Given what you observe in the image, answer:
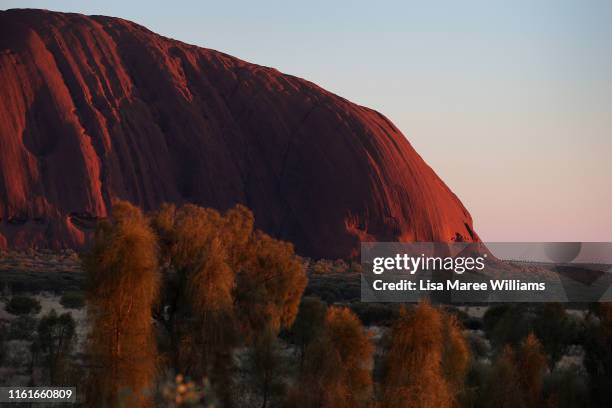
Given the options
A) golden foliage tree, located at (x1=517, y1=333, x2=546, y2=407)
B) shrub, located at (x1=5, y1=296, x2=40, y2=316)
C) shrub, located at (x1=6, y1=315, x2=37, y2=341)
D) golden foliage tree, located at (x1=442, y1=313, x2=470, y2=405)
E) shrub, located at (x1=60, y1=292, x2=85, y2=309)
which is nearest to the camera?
golden foliage tree, located at (x1=442, y1=313, x2=470, y2=405)

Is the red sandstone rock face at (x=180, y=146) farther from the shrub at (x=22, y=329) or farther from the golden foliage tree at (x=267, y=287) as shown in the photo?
the golden foliage tree at (x=267, y=287)

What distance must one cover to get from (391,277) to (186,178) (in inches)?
1019

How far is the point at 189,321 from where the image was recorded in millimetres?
24469

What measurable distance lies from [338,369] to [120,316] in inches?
213

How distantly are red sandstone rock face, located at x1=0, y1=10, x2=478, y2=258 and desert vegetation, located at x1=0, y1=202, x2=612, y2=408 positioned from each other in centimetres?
4757

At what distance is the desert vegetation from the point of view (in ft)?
66.9

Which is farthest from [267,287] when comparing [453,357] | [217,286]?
[453,357]

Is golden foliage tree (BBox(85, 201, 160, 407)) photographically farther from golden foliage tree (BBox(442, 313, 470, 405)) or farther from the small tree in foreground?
the small tree in foreground

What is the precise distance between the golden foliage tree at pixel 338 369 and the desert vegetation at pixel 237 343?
36 mm

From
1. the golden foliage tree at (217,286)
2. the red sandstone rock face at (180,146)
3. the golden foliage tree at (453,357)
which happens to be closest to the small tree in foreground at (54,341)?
the golden foliage tree at (217,286)

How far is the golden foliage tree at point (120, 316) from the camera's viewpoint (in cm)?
1994

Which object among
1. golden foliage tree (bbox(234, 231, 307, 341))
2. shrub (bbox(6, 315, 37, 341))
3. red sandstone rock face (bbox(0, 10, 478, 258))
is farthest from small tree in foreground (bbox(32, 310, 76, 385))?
red sandstone rock face (bbox(0, 10, 478, 258))

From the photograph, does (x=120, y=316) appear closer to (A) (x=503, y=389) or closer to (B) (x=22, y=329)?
(A) (x=503, y=389)

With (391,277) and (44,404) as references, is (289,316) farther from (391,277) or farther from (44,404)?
(391,277)
